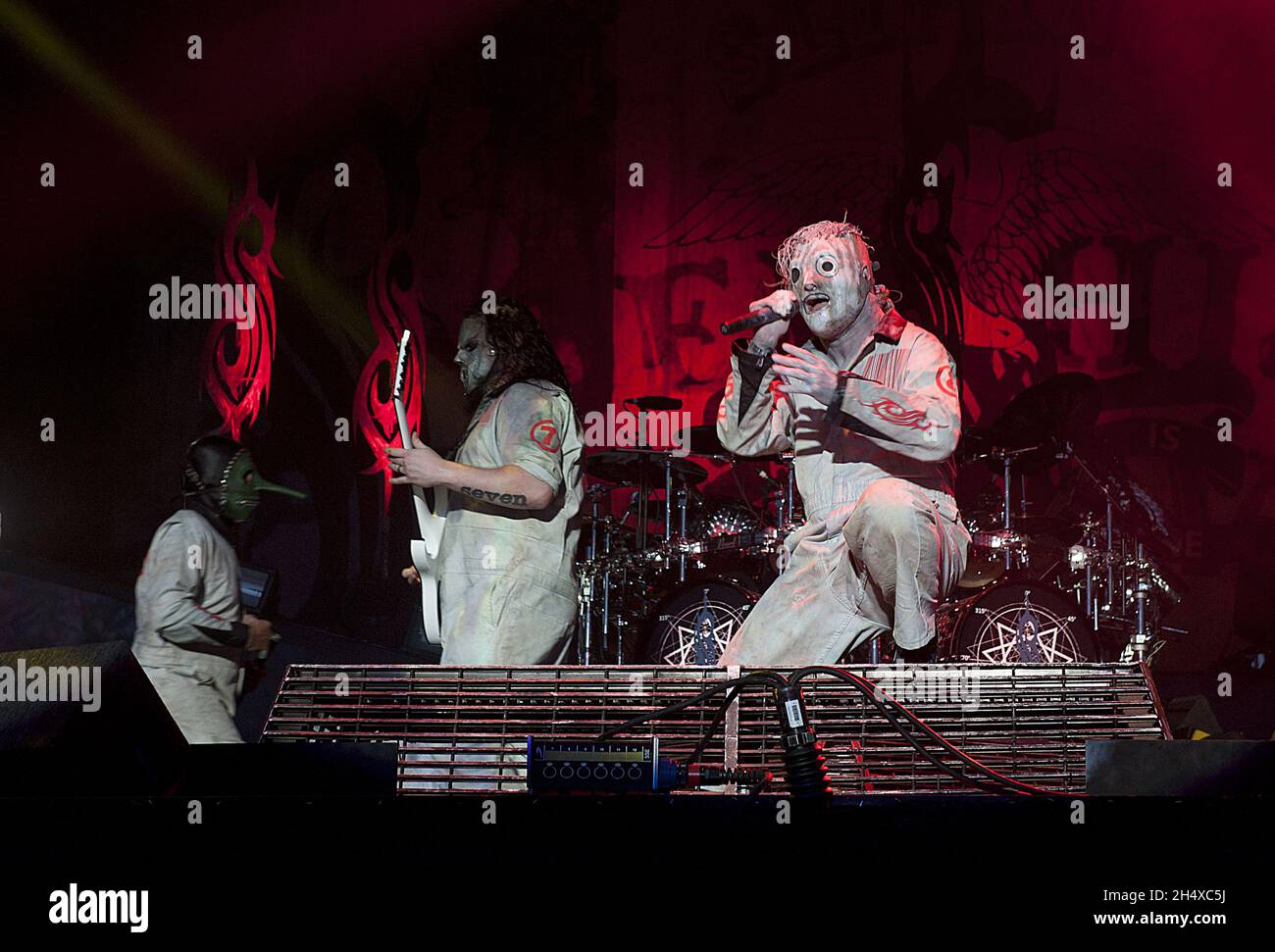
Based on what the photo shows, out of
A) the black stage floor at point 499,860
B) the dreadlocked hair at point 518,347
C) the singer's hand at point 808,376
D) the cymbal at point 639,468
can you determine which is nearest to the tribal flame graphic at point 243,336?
the cymbal at point 639,468

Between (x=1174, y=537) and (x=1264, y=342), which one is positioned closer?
(x=1174, y=537)

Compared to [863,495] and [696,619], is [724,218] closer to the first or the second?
[696,619]

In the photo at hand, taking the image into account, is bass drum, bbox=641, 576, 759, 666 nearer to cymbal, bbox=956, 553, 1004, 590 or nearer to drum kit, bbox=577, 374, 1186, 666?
drum kit, bbox=577, 374, 1186, 666

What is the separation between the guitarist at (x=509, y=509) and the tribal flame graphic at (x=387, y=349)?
4.60 m

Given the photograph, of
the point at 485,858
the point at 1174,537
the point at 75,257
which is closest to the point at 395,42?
the point at 75,257

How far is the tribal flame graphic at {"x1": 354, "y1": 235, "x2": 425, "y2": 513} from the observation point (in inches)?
341

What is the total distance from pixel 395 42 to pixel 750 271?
9.29 feet

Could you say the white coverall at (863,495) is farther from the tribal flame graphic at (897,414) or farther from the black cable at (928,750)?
the black cable at (928,750)

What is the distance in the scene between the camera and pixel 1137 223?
339 inches

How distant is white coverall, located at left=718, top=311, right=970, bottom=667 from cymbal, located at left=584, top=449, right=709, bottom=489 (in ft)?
13.1

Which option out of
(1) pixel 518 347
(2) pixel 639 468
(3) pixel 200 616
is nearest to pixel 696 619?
(2) pixel 639 468

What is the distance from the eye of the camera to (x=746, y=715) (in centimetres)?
203

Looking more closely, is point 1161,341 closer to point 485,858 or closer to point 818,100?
point 818,100

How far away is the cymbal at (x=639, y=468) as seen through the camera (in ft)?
25.1
